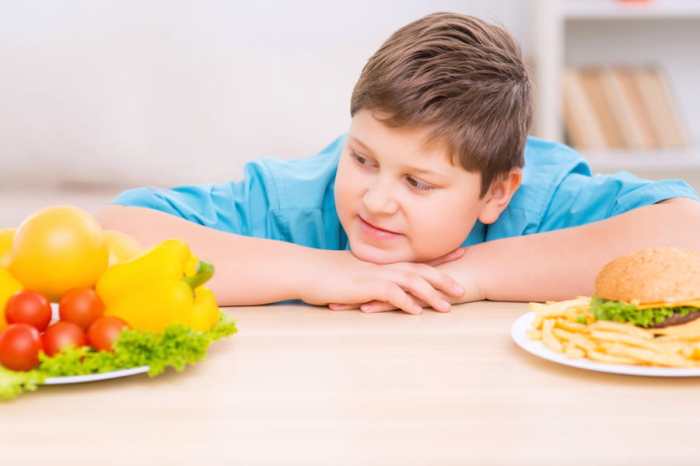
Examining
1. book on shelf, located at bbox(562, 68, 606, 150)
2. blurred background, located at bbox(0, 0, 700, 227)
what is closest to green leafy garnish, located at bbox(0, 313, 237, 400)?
blurred background, located at bbox(0, 0, 700, 227)

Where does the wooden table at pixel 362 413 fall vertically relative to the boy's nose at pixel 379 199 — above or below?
below

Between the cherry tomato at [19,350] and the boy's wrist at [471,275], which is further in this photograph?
the boy's wrist at [471,275]

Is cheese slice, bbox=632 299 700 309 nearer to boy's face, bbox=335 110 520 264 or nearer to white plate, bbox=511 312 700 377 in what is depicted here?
white plate, bbox=511 312 700 377

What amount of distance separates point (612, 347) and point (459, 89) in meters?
0.60

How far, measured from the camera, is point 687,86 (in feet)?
11.5

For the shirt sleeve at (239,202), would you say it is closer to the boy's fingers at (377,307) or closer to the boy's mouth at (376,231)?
the boy's mouth at (376,231)

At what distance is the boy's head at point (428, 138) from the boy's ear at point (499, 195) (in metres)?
0.02

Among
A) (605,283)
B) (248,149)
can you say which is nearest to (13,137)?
(248,149)

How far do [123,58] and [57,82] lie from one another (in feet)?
0.73

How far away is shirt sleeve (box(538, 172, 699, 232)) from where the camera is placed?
1508mm

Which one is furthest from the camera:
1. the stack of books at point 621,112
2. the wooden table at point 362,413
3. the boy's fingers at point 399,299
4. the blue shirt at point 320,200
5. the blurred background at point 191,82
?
the stack of books at point 621,112

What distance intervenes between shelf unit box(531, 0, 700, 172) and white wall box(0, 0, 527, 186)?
0.47 m

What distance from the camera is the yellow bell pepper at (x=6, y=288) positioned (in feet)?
3.12

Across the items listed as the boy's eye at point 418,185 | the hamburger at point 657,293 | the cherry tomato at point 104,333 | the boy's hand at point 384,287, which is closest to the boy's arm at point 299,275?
the boy's hand at point 384,287
